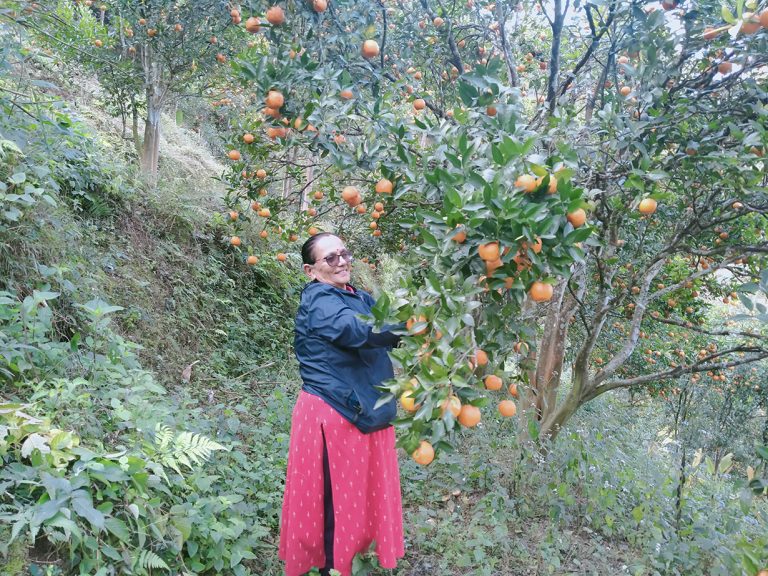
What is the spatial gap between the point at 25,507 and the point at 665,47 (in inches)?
118

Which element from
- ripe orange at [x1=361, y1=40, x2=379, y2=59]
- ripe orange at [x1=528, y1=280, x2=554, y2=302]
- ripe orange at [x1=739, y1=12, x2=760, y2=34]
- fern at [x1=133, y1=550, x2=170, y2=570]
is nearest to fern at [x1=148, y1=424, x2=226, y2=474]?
fern at [x1=133, y1=550, x2=170, y2=570]

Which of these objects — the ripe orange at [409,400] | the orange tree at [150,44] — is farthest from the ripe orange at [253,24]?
the orange tree at [150,44]

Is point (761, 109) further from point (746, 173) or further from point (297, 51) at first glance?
point (297, 51)

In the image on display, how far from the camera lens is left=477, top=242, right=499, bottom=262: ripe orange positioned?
→ 1.44 meters

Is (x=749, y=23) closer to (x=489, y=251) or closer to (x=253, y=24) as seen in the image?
(x=489, y=251)

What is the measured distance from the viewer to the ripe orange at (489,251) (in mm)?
1442

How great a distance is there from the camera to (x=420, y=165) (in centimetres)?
224

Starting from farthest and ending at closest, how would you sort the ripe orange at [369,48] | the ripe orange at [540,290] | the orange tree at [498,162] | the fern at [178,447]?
the ripe orange at [369,48] < the fern at [178,447] < the ripe orange at [540,290] < the orange tree at [498,162]

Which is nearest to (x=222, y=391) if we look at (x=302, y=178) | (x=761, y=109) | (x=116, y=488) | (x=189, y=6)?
(x=302, y=178)

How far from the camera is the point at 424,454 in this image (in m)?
1.55

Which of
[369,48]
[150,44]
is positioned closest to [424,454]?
[369,48]

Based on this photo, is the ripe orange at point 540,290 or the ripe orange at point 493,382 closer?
the ripe orange at point 540,290

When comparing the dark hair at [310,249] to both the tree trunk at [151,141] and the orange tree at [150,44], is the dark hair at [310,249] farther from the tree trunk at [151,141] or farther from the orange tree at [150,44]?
the tree trunk at [151,141]

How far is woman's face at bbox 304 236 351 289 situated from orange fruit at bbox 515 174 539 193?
1.03 meters
